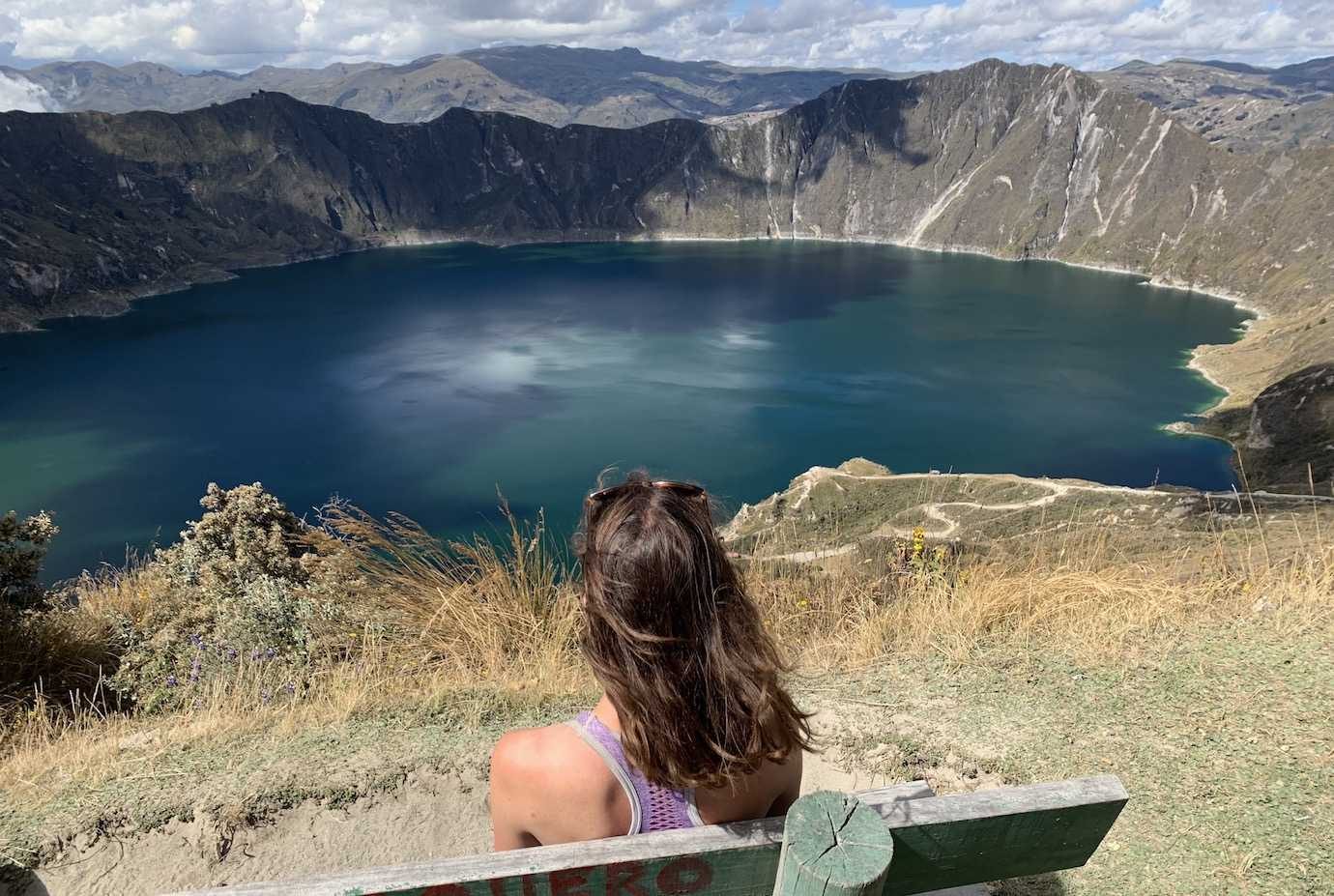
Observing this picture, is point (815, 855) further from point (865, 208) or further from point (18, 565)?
point (865, 208)

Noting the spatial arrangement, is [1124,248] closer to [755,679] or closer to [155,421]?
[155,421]

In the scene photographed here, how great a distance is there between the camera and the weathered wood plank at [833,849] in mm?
1460

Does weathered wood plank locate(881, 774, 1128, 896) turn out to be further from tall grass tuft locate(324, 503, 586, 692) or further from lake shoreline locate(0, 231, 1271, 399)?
lake shoreline locate(0, 231, 1271, 399)

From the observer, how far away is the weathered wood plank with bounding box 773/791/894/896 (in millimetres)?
1460

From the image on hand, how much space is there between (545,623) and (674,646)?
12.6ft

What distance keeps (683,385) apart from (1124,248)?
111 metres

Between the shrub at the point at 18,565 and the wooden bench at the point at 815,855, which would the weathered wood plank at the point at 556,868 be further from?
the shrub at the point at 18,565

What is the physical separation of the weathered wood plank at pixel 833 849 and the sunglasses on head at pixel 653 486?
764 millimetres

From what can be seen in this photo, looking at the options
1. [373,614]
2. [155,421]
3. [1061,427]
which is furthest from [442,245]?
[373,614]

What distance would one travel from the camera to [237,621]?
227 inches

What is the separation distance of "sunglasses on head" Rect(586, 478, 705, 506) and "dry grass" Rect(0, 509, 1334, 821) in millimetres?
2168

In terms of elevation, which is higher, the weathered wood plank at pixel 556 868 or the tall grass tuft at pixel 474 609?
the weathered wood plank at pixel 556 868

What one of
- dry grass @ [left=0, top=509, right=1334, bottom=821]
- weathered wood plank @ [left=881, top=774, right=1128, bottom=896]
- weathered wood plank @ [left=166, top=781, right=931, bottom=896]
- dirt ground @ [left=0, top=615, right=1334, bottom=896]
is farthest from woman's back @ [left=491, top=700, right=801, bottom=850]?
dry grass @ [left=0, top=509, right=1334, bottom=821]

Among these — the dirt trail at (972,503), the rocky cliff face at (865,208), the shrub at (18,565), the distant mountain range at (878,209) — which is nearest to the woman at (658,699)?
the shrub at (18,565)
